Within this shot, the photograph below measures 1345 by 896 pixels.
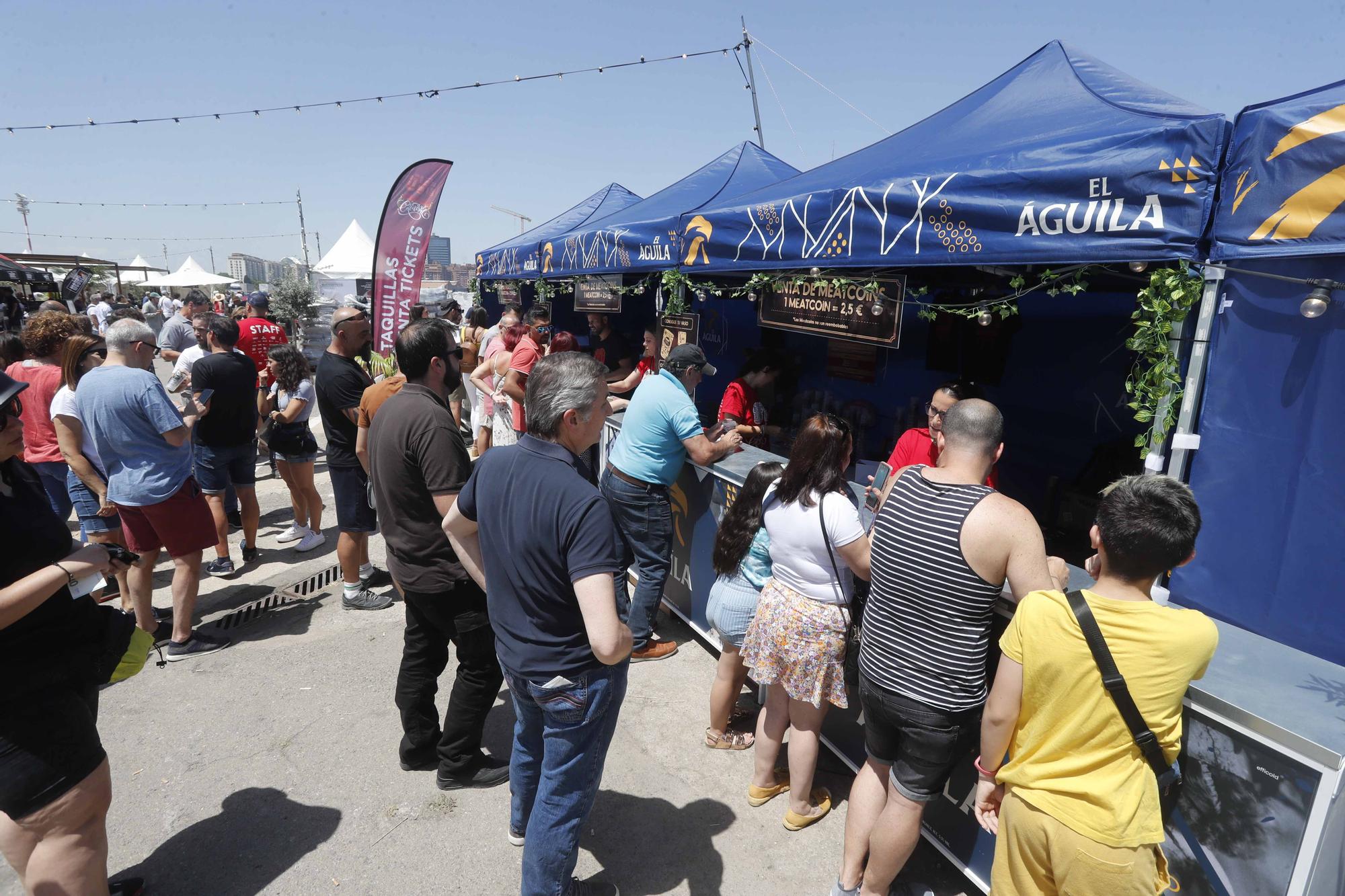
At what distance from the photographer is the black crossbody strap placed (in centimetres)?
155

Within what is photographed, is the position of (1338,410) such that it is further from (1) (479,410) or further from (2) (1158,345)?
(1) (479,410)

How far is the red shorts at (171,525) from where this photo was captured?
3.64 metres

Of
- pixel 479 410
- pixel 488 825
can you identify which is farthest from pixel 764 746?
pixel 479 410

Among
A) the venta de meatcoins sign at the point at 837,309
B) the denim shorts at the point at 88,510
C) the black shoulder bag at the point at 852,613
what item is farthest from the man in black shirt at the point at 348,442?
the black shoulder bag at the point at 852,613

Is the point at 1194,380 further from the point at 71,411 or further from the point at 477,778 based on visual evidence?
the point at 71,411

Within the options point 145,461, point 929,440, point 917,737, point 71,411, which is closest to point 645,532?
point 929,440

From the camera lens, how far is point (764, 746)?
2.80m

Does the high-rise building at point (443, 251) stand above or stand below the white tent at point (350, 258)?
above

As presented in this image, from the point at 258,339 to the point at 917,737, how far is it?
24.5ft

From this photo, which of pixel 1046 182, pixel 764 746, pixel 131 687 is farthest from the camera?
pixel 131 687

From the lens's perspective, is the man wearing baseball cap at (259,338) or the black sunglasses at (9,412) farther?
the man wearing baseball cap at (259,338)

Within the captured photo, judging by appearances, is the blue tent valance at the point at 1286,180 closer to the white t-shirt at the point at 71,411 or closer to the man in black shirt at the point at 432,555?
the man in black shirt at the point at 432,555

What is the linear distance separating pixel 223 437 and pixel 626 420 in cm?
318

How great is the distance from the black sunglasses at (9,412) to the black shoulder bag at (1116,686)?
283 centimetres
